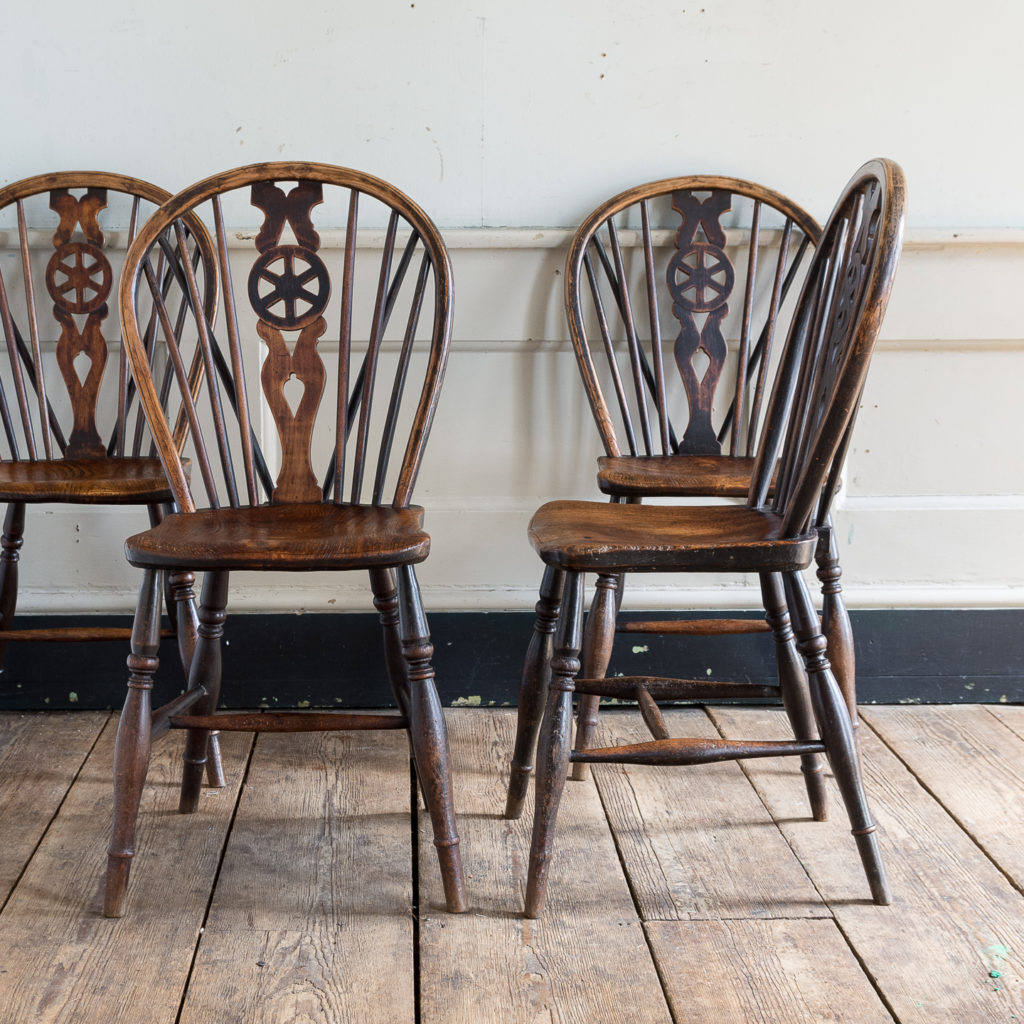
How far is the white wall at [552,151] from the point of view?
193cm

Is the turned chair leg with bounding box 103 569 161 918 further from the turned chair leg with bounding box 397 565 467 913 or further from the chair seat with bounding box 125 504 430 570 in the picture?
the turned chair leg with bounding box 397 565 467 913

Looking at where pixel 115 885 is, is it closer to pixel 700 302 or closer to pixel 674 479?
pixel 674 479

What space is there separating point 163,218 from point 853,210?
1.01 metres

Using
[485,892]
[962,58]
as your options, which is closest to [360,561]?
[485,892]

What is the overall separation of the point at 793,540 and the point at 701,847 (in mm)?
514

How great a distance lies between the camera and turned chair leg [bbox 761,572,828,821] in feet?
5.05

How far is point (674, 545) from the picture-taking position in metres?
1.29

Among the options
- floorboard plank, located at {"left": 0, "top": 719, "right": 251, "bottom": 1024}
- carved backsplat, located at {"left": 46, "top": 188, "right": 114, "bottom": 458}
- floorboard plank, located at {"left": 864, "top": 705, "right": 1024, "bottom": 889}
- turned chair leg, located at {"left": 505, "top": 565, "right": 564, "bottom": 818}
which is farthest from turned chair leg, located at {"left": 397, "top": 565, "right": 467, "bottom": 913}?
carved backsplat, located at {"left": 46, "top": 188, "right": 114, "bottom": 458}

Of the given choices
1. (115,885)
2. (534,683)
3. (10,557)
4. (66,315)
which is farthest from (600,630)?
(66,315)

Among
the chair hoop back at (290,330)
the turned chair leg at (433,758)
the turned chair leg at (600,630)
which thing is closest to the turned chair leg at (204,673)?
the chair hoop back at (290,330)

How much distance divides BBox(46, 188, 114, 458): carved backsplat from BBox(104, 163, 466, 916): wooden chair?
0.32 ft

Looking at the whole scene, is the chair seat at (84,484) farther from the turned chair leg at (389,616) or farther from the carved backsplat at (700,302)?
the carved backsplat at (700,302)

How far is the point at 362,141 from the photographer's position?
6.43 ft

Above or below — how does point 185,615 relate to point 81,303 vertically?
below
